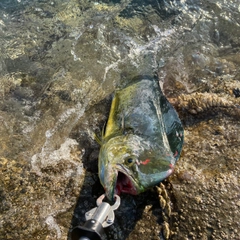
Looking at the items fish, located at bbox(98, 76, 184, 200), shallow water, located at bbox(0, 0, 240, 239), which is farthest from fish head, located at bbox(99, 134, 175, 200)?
shallow water, located at bbox(0, 0, 240, 239)

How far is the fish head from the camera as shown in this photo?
2.77m

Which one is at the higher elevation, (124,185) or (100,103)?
(124,185)

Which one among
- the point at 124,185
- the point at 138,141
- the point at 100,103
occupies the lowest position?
the point at 100,103

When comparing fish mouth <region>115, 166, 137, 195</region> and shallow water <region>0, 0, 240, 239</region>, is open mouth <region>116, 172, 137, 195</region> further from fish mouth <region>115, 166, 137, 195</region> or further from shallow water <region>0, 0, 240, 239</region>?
shallow water <region>0, 0, 240, 239</region>

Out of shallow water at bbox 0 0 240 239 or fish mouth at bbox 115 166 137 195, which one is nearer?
fish mouth at bbox 115 166 137 195

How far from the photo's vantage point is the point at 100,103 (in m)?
4.34

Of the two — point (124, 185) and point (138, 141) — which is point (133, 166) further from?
point (138, 141)

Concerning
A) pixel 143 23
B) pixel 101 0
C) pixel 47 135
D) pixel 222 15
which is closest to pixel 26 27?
pixel 101 0

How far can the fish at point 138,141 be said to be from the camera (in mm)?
2801

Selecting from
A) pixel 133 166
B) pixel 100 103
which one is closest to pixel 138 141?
pixel 133 166

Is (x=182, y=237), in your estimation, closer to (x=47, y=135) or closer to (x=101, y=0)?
(x=47, y=135)

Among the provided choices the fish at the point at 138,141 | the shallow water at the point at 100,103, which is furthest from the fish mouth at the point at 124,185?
the shallow water at the point at 100,103

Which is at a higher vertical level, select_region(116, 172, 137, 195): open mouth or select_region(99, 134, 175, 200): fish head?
select_region(99, 134, 175, 200): fish head

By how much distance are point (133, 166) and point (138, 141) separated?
0.39 meters
